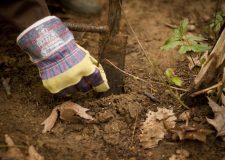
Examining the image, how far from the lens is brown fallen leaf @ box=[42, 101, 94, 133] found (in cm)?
169

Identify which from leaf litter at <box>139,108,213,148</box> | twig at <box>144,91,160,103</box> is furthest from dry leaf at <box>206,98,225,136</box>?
twig at <box>144,91,160,103</box>

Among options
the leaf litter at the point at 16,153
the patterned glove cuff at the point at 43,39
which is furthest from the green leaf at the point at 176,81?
the leaf litter at the point at 16,153

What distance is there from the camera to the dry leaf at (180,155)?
5.16 ft

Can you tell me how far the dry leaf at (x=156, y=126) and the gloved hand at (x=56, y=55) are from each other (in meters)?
0.34

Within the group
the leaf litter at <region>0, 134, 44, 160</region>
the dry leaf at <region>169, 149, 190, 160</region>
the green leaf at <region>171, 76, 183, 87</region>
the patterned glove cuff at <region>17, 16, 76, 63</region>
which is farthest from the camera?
the green leaf at <region>171, 76, 183, 87</region>

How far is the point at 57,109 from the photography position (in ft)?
5.75

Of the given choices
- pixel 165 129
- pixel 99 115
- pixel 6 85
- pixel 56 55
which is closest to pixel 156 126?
pixel 165 129

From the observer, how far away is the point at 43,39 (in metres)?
1.68

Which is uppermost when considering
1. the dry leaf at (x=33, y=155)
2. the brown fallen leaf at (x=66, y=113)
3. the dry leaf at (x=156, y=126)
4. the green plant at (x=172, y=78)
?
the green plant at (x=172, y=78)

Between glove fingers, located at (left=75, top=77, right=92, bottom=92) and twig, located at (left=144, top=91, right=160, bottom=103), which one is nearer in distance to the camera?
glove fingers, located at (left=75, top=77, right=92, bottom=92)

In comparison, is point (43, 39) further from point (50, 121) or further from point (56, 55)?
point (50, 121)

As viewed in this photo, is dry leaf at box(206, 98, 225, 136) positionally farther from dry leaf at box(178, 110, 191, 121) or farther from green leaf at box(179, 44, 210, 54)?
green leaf at box(179, 44, 210, 54)

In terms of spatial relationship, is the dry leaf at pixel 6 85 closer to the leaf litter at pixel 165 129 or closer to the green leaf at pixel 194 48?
the leaf litter at pixel 165 129

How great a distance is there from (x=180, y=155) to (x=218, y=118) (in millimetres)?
251
